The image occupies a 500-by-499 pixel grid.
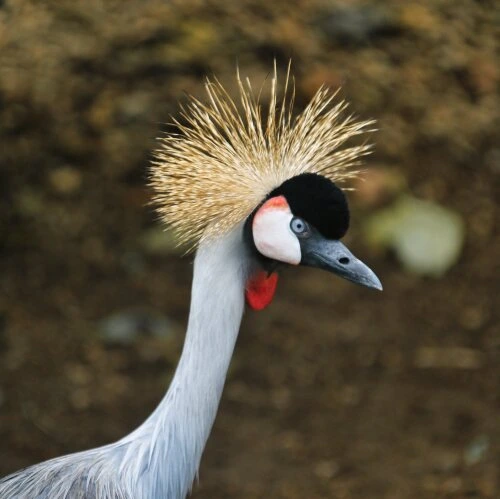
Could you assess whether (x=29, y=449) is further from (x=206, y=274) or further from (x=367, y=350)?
(x=206, y=274)

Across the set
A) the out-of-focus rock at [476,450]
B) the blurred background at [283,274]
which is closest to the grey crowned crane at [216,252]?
the blurred background at [283,274]

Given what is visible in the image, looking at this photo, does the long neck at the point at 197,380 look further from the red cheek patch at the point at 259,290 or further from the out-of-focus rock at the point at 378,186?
the out-of-focus rock at the point at 378,186

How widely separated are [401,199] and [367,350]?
2.16 ft

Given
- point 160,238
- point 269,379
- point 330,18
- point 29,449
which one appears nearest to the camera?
point 29,449

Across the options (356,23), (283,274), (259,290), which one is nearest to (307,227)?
(259,290)

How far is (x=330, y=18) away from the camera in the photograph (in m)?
4.26

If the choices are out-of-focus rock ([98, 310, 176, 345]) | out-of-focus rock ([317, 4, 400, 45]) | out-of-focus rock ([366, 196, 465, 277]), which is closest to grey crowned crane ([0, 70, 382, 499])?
out-of-focus rock ([98, 310, 176, 345])

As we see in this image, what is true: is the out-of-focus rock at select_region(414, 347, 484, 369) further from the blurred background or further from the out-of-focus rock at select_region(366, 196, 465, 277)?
the out-of-focus rock at select_region(366, 196, 465, 277)

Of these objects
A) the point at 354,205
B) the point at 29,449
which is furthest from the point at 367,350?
the point at 29,449

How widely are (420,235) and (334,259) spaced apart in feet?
6.42

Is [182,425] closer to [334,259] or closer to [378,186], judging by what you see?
[334,259]

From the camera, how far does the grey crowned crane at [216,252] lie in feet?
6.57

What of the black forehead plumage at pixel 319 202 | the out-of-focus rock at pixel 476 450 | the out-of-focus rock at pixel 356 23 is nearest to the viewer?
the black forehead plumage at pixel 319 202

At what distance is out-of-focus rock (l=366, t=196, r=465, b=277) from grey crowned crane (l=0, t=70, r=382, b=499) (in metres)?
1.80
